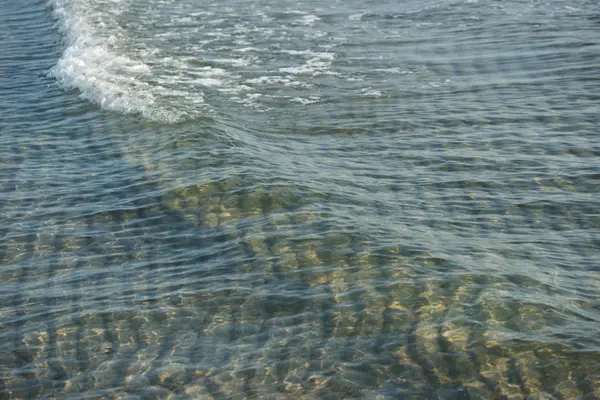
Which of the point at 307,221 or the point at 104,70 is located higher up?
the point at 104,70

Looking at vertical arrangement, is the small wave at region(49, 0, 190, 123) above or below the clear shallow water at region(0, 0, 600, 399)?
above

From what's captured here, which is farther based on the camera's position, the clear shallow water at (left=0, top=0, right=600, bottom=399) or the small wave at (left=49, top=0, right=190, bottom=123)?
the small wave at (left=49, top=0, right=190, bottom=123)

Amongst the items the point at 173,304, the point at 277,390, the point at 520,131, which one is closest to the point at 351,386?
the point at 277,390

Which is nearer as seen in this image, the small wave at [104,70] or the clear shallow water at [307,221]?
the clear shallow water at [307,221]

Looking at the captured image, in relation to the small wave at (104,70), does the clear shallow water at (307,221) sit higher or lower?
lower

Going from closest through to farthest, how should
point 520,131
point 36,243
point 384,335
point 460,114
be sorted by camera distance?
point 384,335, point 36,243, point 520,131, point 460,114

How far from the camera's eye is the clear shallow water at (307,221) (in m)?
6.63

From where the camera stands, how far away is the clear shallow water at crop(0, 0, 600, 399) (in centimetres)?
663

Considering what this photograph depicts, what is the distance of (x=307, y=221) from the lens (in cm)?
895

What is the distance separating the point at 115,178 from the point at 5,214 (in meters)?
1.47

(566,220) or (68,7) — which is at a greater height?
(68,7)

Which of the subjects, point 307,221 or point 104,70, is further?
point 104,70

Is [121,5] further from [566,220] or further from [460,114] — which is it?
[566,220]

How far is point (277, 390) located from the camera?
6340 millimetres
